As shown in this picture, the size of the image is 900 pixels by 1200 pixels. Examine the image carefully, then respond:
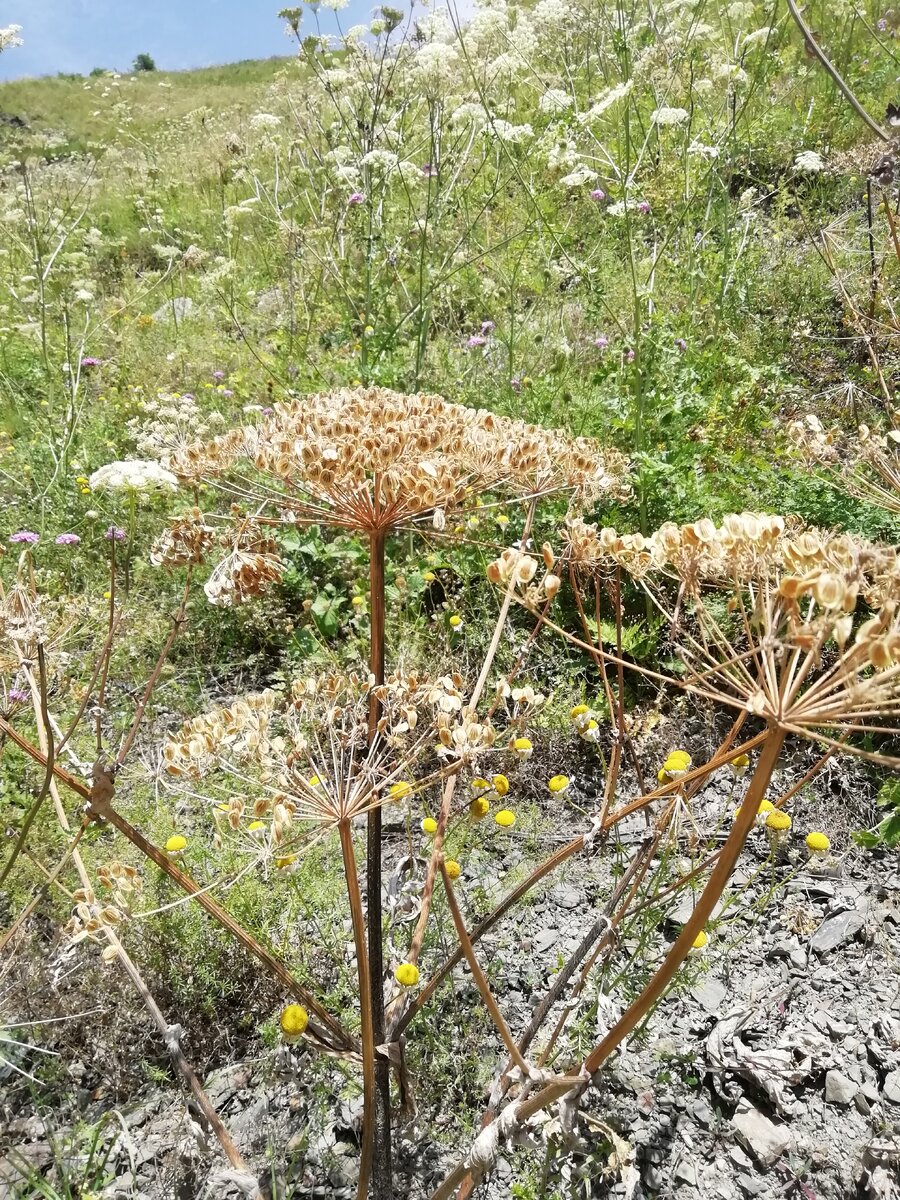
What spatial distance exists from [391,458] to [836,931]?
213 centimetres

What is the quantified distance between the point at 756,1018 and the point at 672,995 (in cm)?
24

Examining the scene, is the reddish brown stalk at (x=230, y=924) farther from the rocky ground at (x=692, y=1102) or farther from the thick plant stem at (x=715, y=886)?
the thick plant stem at (x=715, y=886)

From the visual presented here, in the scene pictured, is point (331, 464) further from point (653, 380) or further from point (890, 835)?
point (653, 380)

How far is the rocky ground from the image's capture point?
1.77m

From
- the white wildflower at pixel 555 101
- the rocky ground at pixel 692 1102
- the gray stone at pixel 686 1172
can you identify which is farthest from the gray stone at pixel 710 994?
the white wildflower at pixel 555 101

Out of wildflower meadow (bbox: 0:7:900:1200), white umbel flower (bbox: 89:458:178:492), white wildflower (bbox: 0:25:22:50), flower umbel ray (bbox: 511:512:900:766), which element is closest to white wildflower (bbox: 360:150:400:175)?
wildflower meadow (bbox: 0:7:900:1200)

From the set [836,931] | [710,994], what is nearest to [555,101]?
[836,931]

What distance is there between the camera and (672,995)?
2.16 m

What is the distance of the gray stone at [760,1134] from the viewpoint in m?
1.81

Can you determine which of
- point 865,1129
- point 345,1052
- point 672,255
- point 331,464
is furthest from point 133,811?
point 672,255

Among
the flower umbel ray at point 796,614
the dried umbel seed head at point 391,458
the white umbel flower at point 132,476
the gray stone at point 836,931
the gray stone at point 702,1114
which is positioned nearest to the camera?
the flower umbel ray at point 796,614

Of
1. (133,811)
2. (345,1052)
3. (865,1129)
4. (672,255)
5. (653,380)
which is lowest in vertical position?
(865,1129)

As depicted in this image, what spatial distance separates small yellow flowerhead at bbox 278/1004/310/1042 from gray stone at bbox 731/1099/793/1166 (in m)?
1.26

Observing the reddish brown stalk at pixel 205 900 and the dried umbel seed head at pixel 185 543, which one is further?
the dried umbel seed head at pixel 185 543
